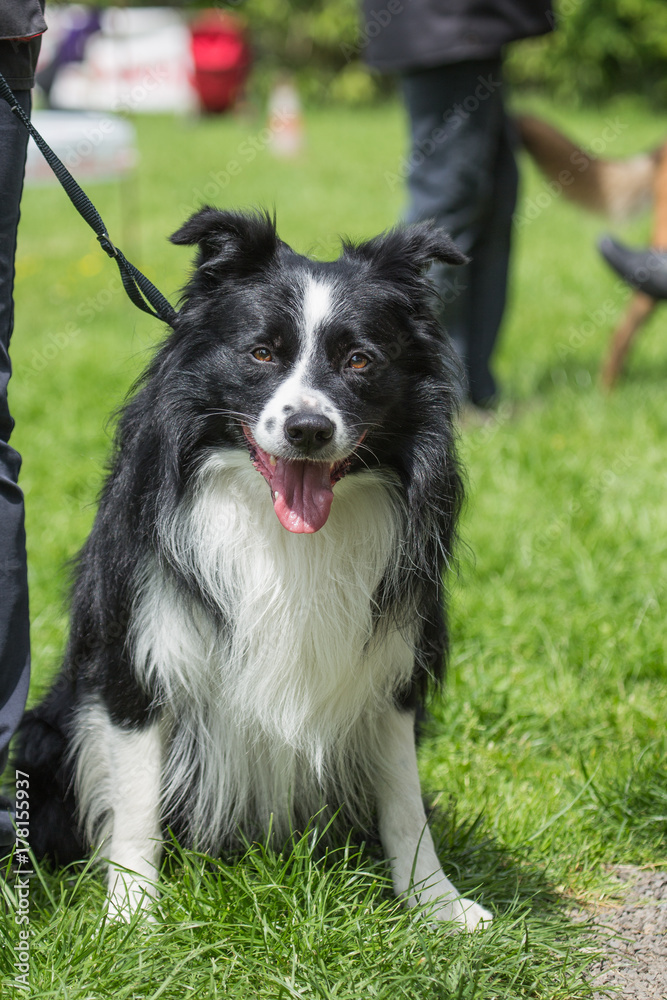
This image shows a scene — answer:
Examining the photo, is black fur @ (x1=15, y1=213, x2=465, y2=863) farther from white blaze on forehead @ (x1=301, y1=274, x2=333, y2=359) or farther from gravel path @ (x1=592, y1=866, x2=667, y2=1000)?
gravel path @ (x1=592, y1=866, x2=667, y2=1000)

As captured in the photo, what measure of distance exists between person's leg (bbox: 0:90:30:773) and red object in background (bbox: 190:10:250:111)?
1746 centimetres

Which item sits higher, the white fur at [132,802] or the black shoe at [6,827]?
the black shoe at [6,827]

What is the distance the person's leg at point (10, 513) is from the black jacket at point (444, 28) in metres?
2.67

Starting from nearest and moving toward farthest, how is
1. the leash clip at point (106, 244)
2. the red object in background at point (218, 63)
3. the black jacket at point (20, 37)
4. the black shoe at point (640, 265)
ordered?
the black jacket at point (20, 37), the leash clip at point (106, 244), the black shoe at point (640, 265), the red object in background at point (218, 63)

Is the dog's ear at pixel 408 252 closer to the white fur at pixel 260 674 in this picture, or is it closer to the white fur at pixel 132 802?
the white fur at pixel 260 674

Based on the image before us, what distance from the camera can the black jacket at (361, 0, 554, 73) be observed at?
423 cm

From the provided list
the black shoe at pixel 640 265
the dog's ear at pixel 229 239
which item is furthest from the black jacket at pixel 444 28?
the dog's ear at pixel 229 239

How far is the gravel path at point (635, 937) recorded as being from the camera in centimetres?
210

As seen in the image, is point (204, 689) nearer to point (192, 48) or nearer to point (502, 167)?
point (502, 167)

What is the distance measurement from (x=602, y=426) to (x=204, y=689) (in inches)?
140

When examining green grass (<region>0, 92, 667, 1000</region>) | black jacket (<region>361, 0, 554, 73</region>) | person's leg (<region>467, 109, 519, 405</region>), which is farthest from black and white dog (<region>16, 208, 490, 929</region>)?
person's leg (<region>467, 109, 519, 405</region>)

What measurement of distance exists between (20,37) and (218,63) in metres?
17.6

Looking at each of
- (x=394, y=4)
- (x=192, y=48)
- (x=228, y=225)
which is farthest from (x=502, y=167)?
(x=192, y=48)

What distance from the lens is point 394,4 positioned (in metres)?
4.33
